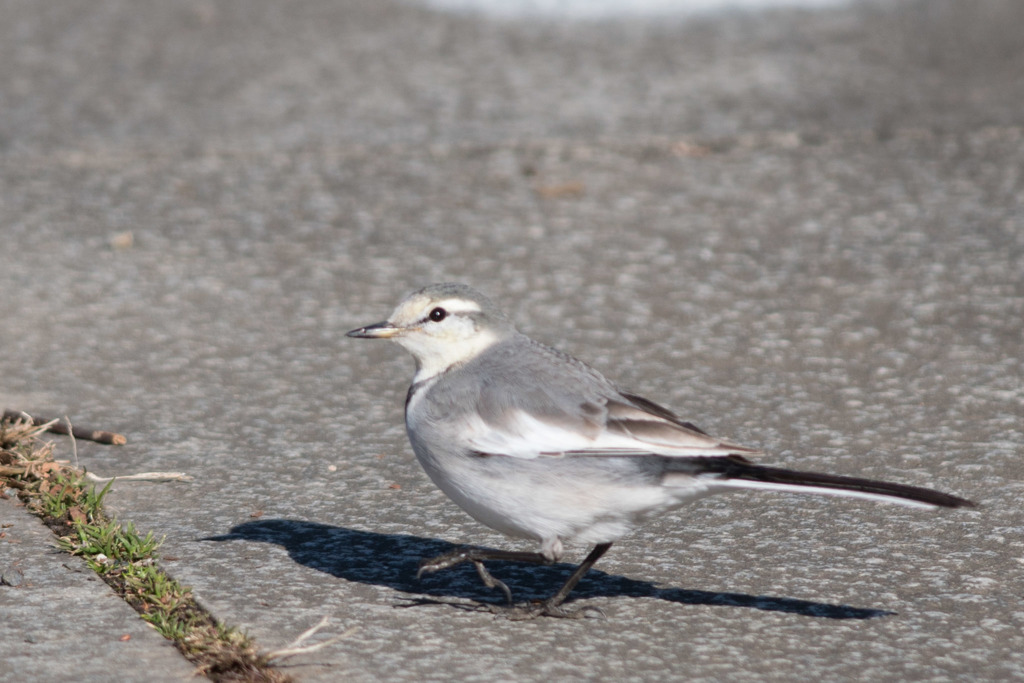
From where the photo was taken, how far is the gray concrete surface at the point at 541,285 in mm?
3352

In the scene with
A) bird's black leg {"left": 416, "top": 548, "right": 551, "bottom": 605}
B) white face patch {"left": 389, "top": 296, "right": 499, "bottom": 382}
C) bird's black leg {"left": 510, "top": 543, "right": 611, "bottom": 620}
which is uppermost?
white face patch {"left": 389, "top": 296, "right": 499, "bottom": 382}

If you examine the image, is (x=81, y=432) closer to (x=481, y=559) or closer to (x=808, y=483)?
(x=481, y=559)

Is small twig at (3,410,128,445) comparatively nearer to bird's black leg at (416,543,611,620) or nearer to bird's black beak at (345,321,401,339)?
bird's black beak at (345,321,401,339)

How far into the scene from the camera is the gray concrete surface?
335cm

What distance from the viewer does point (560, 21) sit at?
9.54 metres

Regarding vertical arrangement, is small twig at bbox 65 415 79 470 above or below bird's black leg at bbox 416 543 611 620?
above

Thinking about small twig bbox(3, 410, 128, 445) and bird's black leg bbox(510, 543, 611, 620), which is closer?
bird's black leg bbox(510, 543, 611, 620)

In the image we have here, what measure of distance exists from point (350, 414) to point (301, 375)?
1.34ft

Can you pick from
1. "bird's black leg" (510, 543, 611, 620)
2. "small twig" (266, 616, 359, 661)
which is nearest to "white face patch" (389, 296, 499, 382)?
"bird's black leg" (510, 543, 611, 620)

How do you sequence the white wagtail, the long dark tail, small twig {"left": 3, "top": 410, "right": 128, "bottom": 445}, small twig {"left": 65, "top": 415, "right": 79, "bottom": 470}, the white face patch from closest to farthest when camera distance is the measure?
the long dark tail → the white wagtail → the white face patch → small twig {"left": 65, "top": 415, "right": 79, "bottom": 470} → small twig {"left": 3, "top": 410, "right": 128, "bottom": 445}

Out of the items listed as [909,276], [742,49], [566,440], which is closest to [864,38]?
[742,49]

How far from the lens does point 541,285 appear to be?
5.88 metres

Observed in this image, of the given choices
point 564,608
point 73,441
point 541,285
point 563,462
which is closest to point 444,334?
point 563,462

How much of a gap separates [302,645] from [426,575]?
2.05 ft
